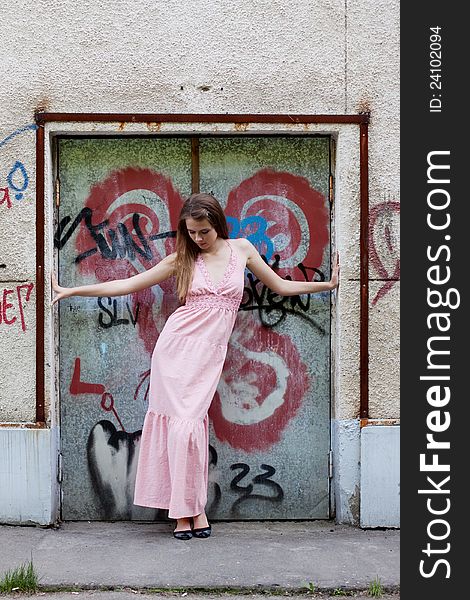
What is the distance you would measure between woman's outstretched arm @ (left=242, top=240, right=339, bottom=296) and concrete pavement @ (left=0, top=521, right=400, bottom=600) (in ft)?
4.65

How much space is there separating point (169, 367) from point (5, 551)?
1324 millimetres

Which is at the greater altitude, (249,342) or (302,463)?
(249,342)

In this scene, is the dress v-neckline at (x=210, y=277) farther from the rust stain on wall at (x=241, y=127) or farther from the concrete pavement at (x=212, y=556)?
the concrete pavement at (x=212, y=556)

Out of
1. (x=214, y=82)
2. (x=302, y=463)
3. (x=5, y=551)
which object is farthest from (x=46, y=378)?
(x=214, y=82)

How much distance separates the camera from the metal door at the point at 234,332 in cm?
564

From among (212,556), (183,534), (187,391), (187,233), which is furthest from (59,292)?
(212,556)

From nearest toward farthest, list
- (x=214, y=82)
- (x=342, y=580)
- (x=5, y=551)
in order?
(x=342, y=580) < (x=5, y=551) < (x=214, y=82)

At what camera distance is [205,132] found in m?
5.51

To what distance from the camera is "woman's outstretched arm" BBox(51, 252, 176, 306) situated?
17.6ft

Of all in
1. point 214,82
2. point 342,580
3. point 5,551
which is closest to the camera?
point 342,580

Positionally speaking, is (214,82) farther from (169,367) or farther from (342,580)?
(342,580)

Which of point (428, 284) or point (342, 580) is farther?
point (428, 284)

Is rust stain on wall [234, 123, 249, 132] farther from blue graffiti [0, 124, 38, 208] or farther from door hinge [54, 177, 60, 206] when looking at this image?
blue graffiti [0, 124, 38, 208]

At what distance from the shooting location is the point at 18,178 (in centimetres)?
548
